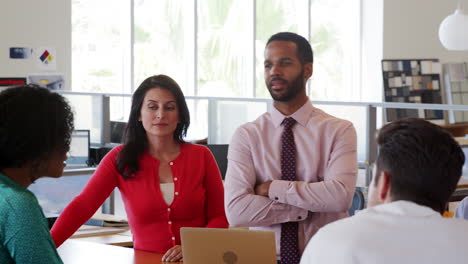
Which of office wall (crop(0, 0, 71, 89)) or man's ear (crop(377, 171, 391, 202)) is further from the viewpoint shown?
office wall (crop(0, 0, 71, 89))

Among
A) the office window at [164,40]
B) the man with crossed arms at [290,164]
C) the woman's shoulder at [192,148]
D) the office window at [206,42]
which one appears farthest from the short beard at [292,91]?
the office window at [164,40]

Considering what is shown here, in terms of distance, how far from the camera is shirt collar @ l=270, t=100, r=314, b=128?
9.18 feet

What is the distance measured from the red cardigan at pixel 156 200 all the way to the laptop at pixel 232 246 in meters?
0.79

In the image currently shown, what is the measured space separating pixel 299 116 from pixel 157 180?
73 centimetres

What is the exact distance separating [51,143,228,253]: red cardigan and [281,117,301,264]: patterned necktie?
0.57m

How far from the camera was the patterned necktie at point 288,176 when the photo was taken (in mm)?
2633

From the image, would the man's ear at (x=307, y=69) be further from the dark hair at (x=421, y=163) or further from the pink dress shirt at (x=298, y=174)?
the dark hair at (x=421, y=163)

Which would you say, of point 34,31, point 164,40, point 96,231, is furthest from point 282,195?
point 164,40

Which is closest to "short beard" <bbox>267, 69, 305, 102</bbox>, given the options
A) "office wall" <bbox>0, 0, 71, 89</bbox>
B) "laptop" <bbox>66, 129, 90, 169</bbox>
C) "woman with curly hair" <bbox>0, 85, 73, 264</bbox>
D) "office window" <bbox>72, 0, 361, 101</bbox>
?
"woman with curly hair" <bbox>0, 85, 73, 264</bbox>

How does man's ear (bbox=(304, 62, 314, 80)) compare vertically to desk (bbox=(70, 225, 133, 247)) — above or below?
above

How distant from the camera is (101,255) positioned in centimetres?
299

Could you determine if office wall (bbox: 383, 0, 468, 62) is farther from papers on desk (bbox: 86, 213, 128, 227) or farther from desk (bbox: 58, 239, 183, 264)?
desk (bbox: 58, 239, 183, 264)

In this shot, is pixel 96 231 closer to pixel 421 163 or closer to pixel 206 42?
pixel 421 163

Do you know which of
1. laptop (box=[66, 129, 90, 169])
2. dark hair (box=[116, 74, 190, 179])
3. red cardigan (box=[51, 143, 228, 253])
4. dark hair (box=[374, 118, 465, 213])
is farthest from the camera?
laptop (box=[66, 129, 90, 169])
